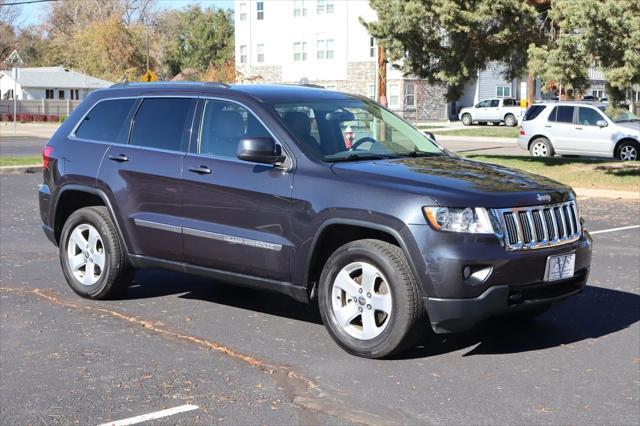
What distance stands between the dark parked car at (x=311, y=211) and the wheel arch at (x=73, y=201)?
2cm

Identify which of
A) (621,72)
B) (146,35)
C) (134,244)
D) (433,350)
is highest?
(146,35)

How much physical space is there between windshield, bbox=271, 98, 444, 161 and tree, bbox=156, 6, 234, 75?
91.1 metres

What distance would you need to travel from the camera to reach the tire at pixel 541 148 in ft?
88.1

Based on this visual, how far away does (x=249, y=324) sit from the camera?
709 centimetres

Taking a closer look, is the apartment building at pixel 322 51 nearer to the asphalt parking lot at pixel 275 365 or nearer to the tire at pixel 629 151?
the tire at pixel 629 151

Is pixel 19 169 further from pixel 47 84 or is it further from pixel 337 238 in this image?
pixel 47 84

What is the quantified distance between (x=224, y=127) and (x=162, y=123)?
0.67 meters

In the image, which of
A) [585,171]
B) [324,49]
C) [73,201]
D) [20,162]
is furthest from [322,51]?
[73,201]

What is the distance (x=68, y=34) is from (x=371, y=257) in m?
108

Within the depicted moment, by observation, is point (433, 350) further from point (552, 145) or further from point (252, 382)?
point (552, 145)

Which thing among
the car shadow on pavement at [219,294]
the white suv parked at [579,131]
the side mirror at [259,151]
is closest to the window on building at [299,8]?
the white suv parked at [579,131]

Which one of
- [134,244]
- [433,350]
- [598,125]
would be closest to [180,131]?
[134,244]

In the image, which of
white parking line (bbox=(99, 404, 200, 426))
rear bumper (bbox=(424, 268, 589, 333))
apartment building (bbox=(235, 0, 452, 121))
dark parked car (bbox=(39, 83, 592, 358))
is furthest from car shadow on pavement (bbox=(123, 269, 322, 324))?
apartment building (bbox=(235, 0, 452, 121))

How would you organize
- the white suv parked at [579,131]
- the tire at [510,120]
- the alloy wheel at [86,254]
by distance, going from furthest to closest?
the tire at [510,120] < the white suv parked at [579,131] < the alloy wheel at [86,254]
